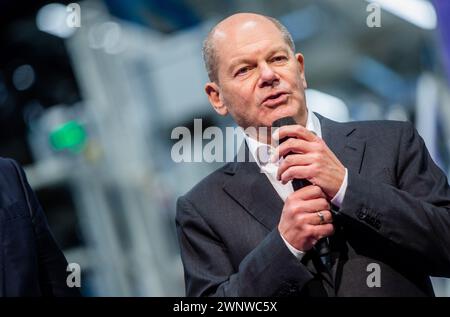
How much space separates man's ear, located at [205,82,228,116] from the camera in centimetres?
188

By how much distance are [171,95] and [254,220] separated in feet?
11.8

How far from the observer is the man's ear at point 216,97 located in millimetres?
1879

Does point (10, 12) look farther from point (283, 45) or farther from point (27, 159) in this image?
point (283, 45)

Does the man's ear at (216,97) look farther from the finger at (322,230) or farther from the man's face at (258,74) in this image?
the finger at (322,230)

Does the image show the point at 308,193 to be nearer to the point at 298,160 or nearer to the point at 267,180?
the point at 298,160

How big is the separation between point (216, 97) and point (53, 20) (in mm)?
2897

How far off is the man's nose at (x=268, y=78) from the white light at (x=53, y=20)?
102 inches

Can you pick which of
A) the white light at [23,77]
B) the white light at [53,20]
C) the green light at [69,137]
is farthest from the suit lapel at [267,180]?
the white light at [23,77]

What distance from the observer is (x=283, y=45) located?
1737mm

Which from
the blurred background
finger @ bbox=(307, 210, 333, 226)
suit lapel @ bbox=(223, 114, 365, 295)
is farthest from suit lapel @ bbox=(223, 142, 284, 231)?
the blurred background

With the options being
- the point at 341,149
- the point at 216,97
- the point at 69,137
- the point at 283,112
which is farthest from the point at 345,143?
the point at 69,137

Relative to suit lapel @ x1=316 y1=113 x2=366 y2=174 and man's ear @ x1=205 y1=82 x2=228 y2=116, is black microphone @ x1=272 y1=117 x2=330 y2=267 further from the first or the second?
man's ear @ x1=205 y1=82 x2=228 y2=116

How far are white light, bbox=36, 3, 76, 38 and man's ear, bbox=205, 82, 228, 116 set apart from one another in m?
2.33
